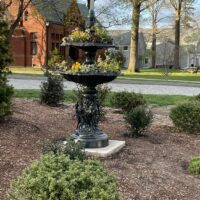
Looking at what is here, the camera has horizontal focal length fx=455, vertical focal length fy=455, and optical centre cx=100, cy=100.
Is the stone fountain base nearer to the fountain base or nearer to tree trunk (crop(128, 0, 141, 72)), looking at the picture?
the fountain base

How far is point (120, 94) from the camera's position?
1191cm

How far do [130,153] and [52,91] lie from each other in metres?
5.46

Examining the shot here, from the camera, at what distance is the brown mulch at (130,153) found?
5.70 m

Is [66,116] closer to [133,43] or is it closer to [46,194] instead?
[46,194]

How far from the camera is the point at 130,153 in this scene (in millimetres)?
7602

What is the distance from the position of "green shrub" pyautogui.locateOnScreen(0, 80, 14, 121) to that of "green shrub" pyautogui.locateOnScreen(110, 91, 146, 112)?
4373 millimetres

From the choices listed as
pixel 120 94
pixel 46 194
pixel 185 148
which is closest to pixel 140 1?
pixel 120 94

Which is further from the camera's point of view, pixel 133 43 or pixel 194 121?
pixel 133 43

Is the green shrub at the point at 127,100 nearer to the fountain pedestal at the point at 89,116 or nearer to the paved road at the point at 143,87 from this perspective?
the fountain pedestal at the point at 89,116

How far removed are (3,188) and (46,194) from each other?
179 cm

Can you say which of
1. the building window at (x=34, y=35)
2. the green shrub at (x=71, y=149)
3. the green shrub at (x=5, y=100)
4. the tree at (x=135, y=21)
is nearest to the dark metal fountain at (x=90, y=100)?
the green shrub at (x=5, y=100)

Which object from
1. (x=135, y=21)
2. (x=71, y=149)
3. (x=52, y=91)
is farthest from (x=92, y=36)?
(x=135, y=21)

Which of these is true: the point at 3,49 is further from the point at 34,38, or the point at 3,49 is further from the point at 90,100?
the point at 34,38

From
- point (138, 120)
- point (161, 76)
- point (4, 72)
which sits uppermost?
point (4, 72)
